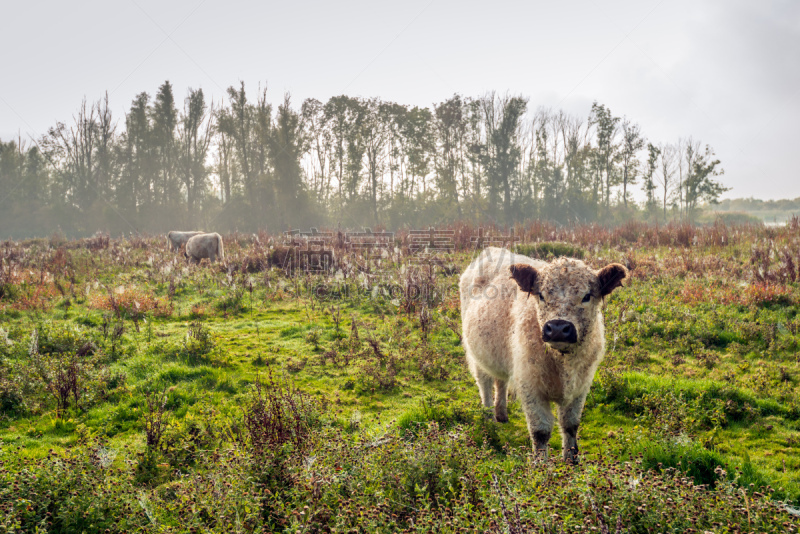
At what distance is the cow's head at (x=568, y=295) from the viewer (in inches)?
141

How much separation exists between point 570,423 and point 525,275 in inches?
58.3

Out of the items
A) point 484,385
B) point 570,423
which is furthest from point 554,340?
point 484,385

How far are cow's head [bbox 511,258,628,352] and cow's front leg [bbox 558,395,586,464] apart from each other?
694 millimetres

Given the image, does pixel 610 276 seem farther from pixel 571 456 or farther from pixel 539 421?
pixel 571 456

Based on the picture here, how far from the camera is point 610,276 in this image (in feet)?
12.9

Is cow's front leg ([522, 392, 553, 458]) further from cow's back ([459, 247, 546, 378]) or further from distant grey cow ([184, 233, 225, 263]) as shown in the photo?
distant grey cow ([184, 233, 225, 263])

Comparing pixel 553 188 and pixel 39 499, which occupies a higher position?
pixel 553 188

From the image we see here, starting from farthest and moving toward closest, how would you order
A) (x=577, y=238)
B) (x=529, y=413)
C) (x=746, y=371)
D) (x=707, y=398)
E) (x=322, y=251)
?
(x=577, y=238)
(x=322, y=251)
(x=746, y=371)
(x=707, y=398)
(x=529, y=413)

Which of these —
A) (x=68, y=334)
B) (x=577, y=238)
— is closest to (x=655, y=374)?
(x=68, y=334)

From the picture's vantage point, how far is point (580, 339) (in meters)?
3.83

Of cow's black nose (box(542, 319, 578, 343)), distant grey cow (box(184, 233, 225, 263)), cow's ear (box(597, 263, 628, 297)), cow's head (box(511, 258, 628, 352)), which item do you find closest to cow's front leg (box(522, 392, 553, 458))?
cow's head (box(511, 258, 628, 352))

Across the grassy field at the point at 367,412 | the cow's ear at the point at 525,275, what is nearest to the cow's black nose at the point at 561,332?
the cow's ear at the point at 525,275

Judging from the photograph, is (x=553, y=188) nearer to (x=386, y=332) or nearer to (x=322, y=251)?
(x=322, y=251)

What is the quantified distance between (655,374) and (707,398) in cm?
109
